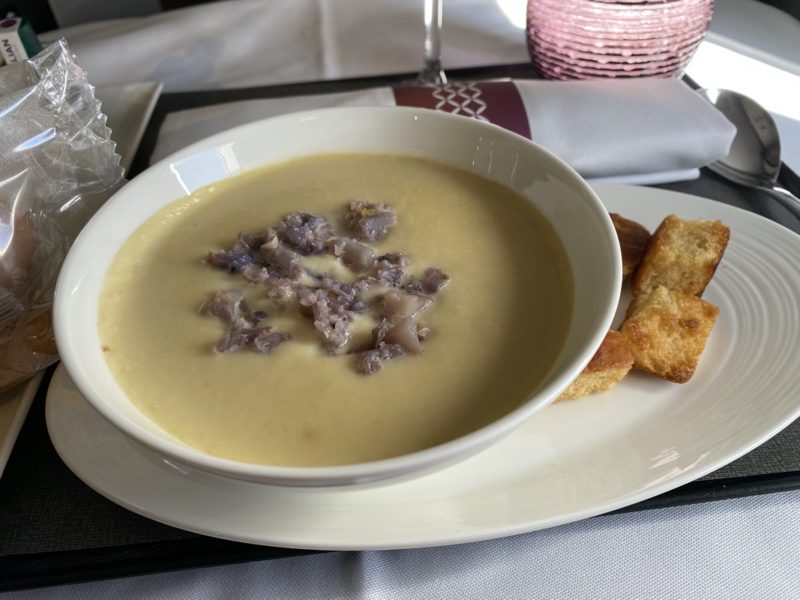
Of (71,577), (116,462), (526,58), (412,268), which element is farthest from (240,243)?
(526,58)

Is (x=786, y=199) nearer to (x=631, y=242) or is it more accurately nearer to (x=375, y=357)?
(x=631, y=242)

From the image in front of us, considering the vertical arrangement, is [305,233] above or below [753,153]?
above

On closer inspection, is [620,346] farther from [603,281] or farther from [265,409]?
[265,409]

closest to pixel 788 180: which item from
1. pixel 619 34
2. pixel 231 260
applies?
pixel 619 34

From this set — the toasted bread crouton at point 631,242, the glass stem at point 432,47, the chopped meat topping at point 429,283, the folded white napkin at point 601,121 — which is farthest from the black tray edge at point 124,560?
the glass stem at point 432,47

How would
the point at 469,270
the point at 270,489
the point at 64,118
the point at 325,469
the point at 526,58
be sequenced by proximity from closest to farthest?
the point at 325,469, the point at 270,489, the point at 469,270, the point at 64,118, the point at 526,58

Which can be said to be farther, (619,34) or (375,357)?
(619,34)
